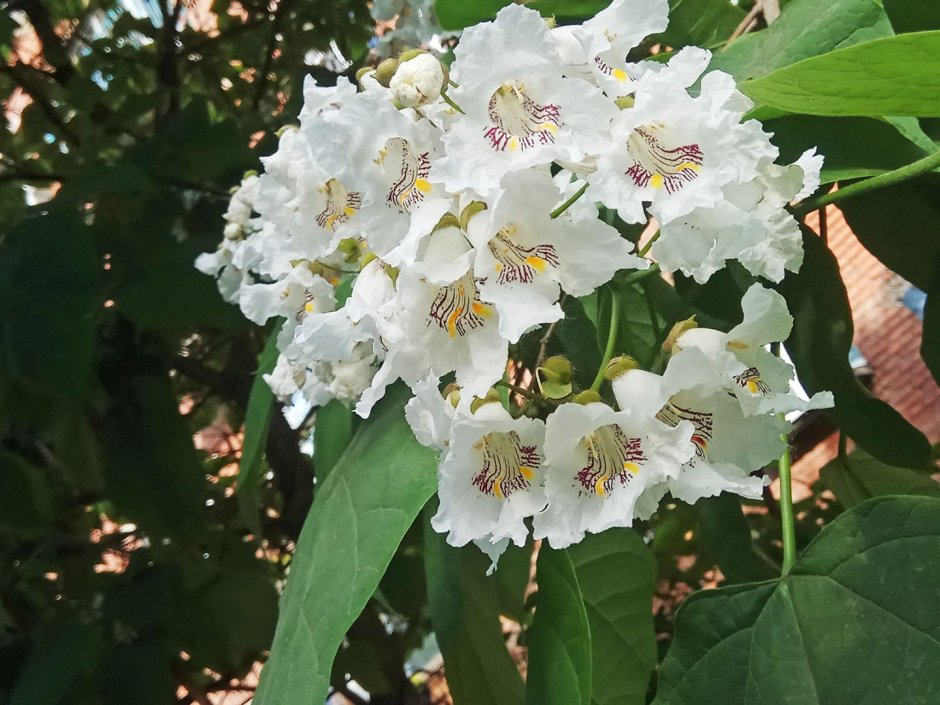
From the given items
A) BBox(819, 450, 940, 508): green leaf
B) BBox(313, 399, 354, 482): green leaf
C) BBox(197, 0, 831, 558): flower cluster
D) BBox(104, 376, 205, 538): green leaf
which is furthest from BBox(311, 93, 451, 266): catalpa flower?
BBox(104, 376, 205, 538): green leaf

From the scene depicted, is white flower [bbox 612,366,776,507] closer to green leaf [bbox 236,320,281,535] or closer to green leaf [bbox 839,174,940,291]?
green leaf [bbox 839,174,940,291]

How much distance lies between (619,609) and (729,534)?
0.28 feet

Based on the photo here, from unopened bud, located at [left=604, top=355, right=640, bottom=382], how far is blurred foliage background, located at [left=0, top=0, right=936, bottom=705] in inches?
4.0

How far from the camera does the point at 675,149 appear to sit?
308 millimetres

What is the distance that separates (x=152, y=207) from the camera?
0.84 m

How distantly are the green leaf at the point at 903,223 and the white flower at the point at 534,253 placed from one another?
22 cm

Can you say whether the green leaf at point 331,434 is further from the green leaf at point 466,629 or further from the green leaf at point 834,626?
the green leaf at point 834,626


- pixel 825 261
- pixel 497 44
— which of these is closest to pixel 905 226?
pixel 825 261

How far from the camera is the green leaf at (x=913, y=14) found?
36cm

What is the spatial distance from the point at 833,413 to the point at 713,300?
0.10 metres

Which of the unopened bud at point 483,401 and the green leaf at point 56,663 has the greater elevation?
the unopened bud at point 483,401

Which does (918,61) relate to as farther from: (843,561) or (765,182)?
(843,561)

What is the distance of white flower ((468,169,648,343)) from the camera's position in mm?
287

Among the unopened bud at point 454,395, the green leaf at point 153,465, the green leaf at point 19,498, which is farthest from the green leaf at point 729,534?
the green leaf at point 19,498
